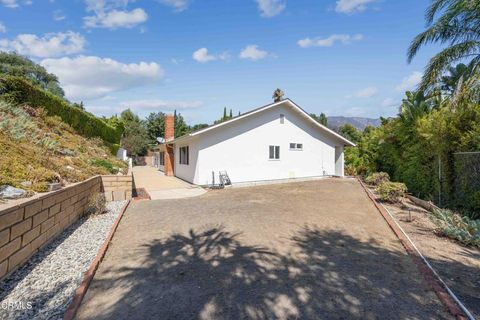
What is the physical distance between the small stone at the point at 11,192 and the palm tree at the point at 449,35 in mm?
14328

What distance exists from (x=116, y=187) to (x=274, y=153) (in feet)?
32.4

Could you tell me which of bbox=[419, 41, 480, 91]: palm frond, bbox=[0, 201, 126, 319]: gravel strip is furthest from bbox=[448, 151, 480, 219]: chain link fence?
bbox=[0, 201, 126, 319]: gravel strip

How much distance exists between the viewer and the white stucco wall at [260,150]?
1522 centimetres

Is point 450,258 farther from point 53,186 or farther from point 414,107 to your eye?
point 414,107

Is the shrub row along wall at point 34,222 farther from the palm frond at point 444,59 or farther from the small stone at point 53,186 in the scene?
the palm frond at point 444,59

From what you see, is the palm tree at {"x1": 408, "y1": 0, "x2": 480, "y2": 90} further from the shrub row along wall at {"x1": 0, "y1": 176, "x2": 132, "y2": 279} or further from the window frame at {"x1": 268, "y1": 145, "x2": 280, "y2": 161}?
the shrub row along wall at {"x1": 0, "y1": 176, "x2": 132, "y2": 279}

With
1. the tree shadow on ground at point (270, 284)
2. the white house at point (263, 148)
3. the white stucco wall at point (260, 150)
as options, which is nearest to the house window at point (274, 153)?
the white house at point (263, 148)

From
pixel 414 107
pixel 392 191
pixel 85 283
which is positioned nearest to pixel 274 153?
pixel 414 107

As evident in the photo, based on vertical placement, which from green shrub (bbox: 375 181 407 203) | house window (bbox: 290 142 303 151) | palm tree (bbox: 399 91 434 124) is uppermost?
palm tree (bbox: 399 91 434 124)

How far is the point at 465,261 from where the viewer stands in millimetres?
4969

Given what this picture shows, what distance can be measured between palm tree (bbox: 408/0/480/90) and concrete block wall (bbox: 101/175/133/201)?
43.5ft

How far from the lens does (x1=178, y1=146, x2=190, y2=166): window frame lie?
56.3 ft

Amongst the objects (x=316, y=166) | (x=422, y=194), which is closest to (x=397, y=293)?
(x=422, y=194)

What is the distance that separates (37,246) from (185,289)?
3.16 m
